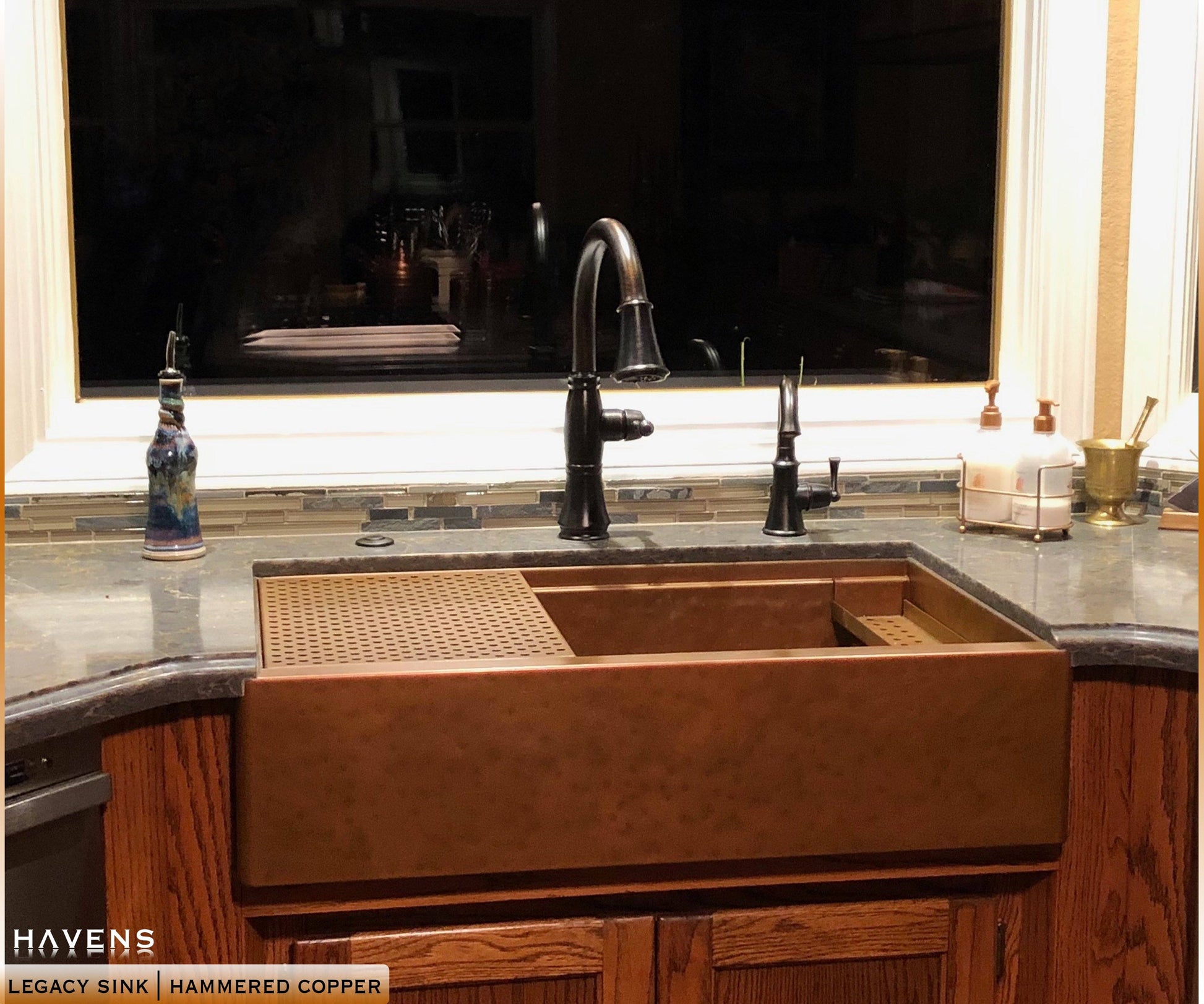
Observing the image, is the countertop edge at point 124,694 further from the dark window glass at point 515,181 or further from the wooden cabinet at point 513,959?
the dark window glass at point 515,181

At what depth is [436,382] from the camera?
83.7 inches

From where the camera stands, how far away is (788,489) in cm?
201

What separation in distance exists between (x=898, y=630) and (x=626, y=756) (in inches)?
21.7

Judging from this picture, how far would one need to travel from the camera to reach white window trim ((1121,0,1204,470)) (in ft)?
6.75

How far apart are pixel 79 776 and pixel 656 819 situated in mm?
551

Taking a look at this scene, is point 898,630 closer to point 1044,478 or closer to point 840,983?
point 1044,478

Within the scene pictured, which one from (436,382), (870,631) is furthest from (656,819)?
(436,382)

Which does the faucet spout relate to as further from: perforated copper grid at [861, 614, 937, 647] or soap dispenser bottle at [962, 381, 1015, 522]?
soap dispenser bottle at [962, 381, 1015, 522]

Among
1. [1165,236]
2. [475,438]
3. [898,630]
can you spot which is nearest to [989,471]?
[898,630]

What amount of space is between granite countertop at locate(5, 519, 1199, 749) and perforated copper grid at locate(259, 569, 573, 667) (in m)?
0.04

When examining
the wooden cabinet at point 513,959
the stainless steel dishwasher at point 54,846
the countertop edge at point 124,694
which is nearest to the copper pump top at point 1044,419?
the wooden cabinet at point 513,959

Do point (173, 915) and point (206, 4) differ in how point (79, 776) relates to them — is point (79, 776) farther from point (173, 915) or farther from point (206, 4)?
point (206, 4)

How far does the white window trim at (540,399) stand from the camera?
1.94 metres

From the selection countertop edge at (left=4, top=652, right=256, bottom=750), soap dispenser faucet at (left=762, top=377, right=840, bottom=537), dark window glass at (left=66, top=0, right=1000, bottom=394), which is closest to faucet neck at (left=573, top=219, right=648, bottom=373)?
dark window glass at (left=66, top=0, right=1000, bottom=394)
